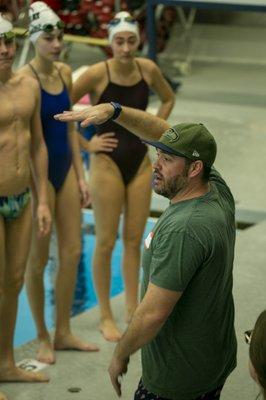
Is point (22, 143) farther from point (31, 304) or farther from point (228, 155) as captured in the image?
point (228, 155)

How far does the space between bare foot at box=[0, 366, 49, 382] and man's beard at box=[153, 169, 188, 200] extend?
6.13 feet

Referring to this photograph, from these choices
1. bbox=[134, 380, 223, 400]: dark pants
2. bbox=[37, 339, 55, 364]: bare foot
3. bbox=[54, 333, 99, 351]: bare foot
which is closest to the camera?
Result: bbox=[134, 380, 223, 400]: dark pants

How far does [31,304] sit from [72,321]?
624mm

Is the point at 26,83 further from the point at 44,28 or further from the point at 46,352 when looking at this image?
the point at 46,352

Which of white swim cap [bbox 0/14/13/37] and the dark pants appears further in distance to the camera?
white swim cap [bbox 0/14/13/37]

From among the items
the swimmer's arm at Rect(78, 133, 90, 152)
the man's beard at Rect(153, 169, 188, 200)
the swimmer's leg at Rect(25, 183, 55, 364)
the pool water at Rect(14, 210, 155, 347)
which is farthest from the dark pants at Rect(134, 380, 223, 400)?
the pool water at Rect(14, 210, 155, 347)

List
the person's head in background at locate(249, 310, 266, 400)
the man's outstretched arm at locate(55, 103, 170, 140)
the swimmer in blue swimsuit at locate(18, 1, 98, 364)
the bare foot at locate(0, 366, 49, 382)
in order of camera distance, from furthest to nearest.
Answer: the swimmer in blue swimsuit at locate(18, 1, 98, 364)
the bare foot at locate(0, 366, 49, 382)
the man's outstretched arm at locate(55, 103, 170, 140)
the person's head in background at locate(249, 310, 266, 400)

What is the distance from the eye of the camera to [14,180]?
4.81 metres

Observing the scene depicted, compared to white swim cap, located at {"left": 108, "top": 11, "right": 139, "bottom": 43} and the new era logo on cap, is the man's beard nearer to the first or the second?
the new era logo on cap

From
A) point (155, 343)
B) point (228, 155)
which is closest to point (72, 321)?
point (155, 343)

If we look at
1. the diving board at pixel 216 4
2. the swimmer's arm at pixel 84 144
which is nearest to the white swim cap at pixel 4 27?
the swimmer's arm at pixel 84 144

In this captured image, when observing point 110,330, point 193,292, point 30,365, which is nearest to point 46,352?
point 30,365

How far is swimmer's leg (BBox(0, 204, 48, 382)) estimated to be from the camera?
16.0 feet

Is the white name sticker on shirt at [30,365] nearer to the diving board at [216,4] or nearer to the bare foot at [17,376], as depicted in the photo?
the bare foot at [17,376]
